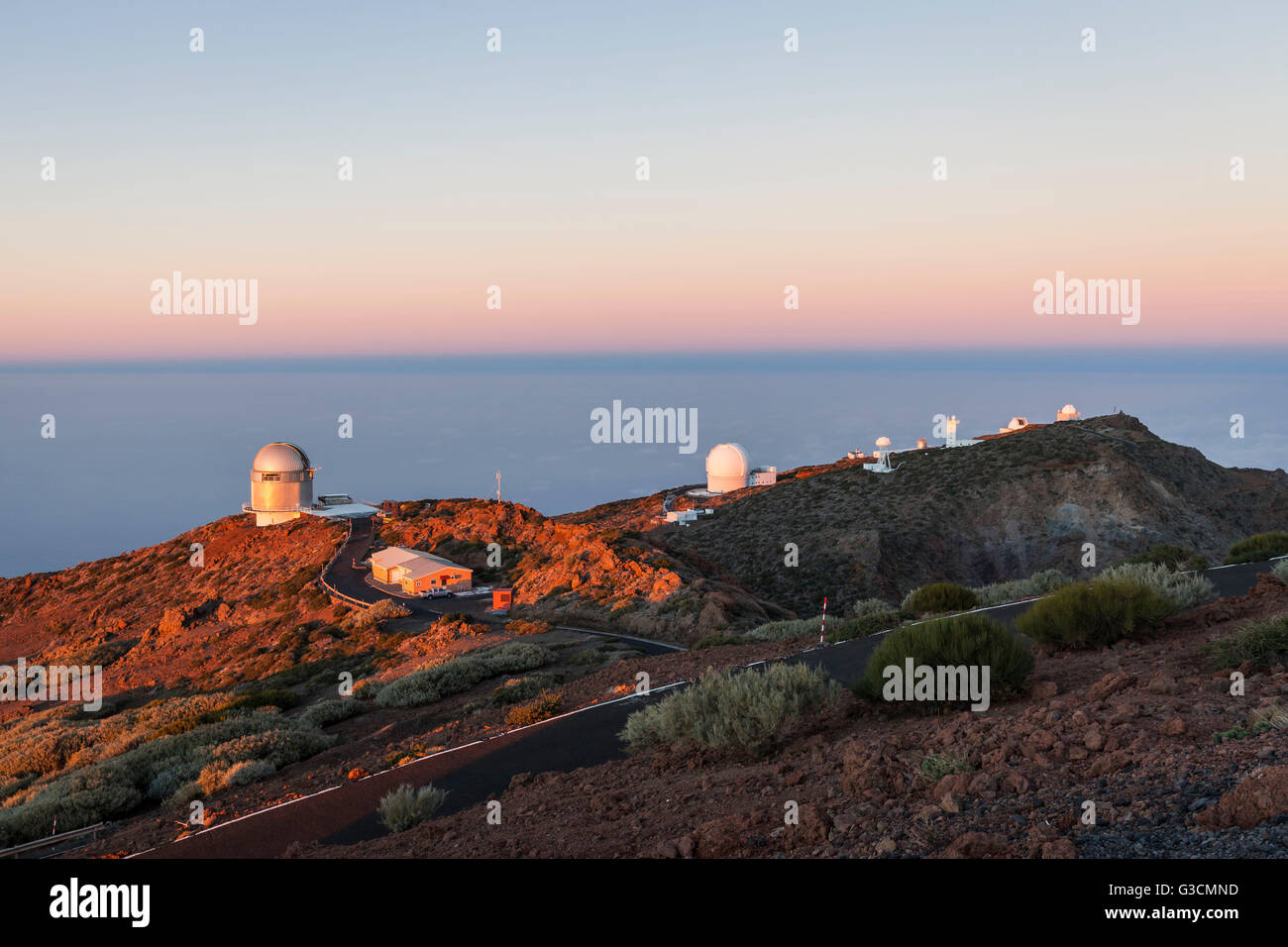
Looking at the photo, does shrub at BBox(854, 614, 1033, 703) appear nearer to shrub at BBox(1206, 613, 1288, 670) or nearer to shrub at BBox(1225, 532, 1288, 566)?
shrub at BBox(1206, 613, 1288, 670)

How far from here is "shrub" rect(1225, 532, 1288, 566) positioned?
18797mm

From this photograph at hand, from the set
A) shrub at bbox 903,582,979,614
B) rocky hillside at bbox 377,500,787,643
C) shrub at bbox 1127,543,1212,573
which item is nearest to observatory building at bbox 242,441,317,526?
rocky hillside at bbox 377,500,787,643

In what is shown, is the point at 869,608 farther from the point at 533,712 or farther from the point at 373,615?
the point at 373,615

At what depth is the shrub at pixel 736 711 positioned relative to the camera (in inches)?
299

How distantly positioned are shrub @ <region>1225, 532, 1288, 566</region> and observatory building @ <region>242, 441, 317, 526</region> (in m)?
46.9

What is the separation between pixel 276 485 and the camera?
51.5 m

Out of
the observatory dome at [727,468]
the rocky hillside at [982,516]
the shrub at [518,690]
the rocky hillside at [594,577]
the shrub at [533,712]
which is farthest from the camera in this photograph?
the observatory dome at [727,468]

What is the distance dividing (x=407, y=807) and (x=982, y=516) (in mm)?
37511

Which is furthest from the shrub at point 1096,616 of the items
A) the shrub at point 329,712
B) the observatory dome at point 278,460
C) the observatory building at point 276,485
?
the observatory dome at point 278,460

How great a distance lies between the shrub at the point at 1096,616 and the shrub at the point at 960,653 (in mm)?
1598

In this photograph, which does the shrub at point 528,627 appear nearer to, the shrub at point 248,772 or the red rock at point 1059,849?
the shrub at point 248,772
